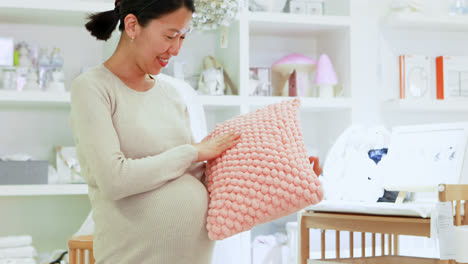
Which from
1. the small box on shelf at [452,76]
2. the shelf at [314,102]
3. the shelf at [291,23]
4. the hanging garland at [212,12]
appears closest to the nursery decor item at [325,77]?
the shelf at [314,102]

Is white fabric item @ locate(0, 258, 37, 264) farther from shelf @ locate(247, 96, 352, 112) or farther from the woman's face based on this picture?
the woman's face

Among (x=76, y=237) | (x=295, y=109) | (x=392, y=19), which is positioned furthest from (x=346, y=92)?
(x=295, y=109)

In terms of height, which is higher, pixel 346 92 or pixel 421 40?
pixel 421 40

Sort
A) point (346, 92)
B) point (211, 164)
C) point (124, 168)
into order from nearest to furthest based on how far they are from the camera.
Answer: point (124, 168) → point (211, 164) → point (346, 92)

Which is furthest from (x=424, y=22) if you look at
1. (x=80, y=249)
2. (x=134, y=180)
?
(x=134, y=180)

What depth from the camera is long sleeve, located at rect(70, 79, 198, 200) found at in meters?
1.01

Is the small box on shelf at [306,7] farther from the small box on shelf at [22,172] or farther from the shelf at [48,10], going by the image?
the small box on shelf at [22,172]

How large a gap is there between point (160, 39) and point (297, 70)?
78.4 inches

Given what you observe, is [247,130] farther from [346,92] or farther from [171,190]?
[346,92]

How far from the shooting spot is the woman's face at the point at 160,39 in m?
1.12

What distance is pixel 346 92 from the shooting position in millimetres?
3055

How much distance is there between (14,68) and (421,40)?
7.49ft

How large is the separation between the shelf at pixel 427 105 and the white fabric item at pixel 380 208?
3.77 ft

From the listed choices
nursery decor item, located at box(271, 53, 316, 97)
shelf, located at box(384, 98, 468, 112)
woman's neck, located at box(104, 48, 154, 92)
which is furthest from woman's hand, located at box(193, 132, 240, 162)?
shelf, located at box(384, 98, 468, 112)
